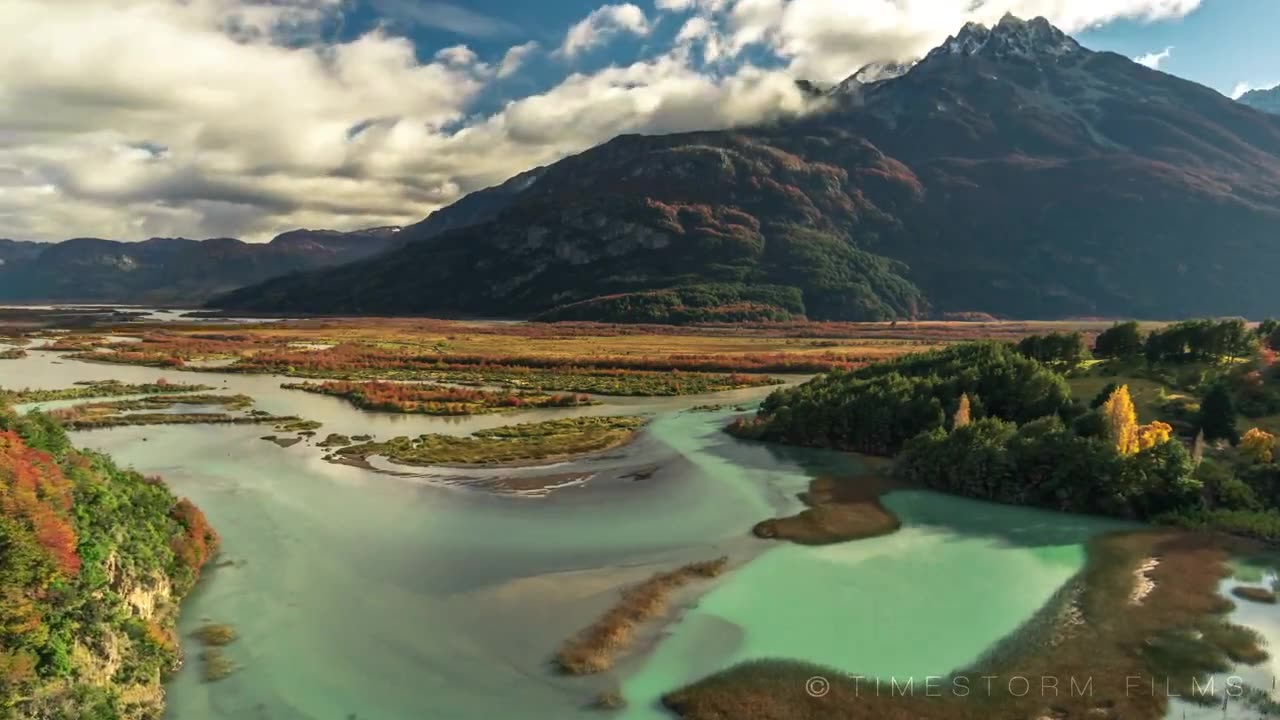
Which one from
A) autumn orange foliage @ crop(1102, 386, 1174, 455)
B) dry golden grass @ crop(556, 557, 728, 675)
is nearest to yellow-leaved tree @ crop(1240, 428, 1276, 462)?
autumn orange foliage @ crop(1102, 386, 1174, 455)

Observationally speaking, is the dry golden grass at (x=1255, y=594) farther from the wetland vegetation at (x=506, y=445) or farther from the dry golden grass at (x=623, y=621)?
the wetland vegetation at (x=506, y=445)

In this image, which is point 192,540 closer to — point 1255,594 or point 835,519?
point 835,519

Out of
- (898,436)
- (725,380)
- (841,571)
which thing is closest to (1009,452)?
(898,436)

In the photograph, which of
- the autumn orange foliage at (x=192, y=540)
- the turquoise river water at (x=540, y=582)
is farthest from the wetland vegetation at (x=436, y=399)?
the autumn orange foliage at (x=192, y=540)

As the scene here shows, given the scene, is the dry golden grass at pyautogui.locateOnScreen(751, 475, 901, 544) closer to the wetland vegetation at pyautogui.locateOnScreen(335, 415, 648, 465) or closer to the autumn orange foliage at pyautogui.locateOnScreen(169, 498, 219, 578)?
the wetland vegetation at pyautogui.locateOnScreen(335, 415, 648, 465)

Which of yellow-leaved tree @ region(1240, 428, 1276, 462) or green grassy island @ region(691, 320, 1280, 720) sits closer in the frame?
green grassy island @ region(691, 320, 1280, 720)

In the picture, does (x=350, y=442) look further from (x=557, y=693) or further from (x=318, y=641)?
(x=557, y=693)
